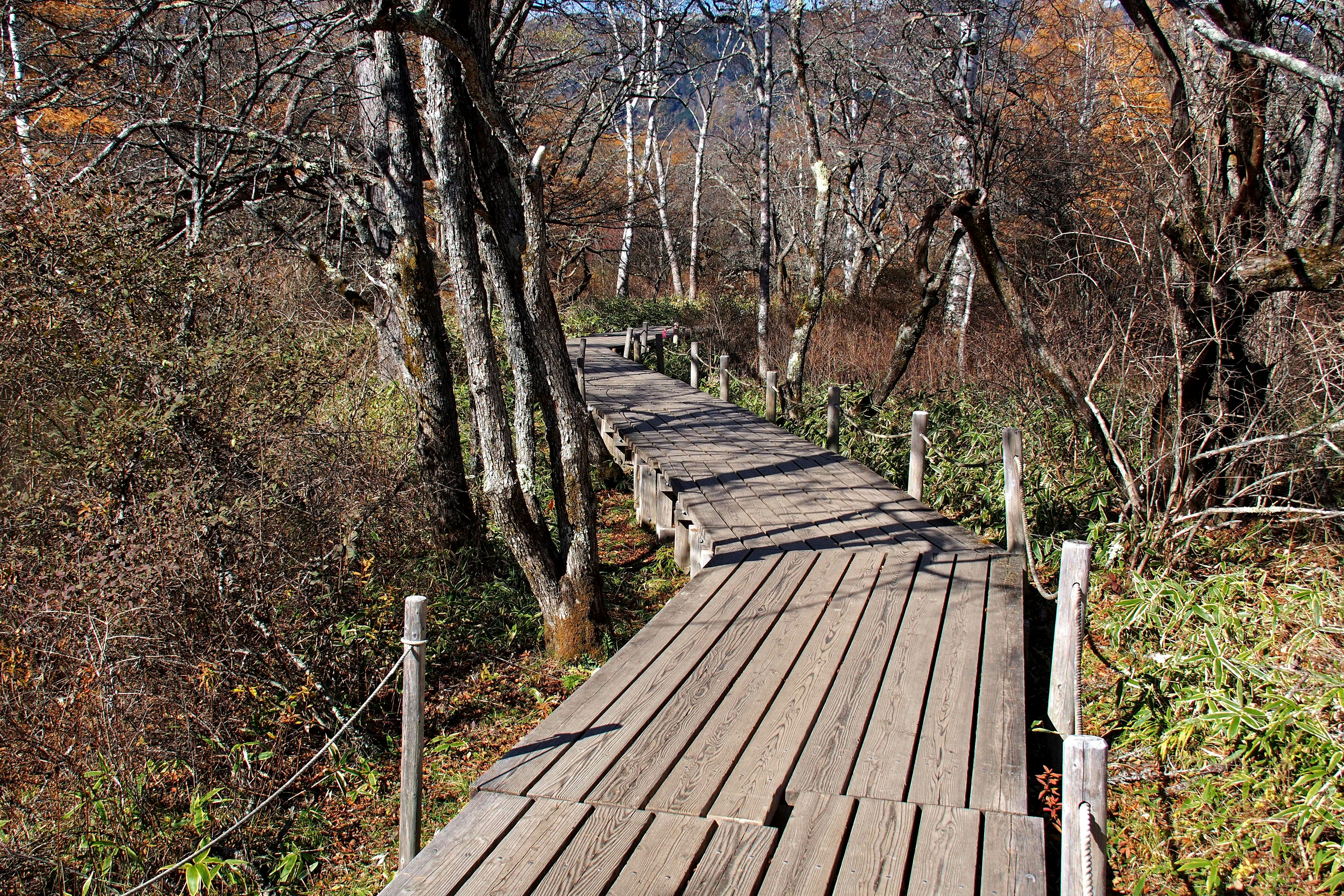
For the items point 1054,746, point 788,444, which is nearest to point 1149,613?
point 1054,746

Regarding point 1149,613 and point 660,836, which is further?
point 1149,613

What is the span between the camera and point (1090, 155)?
1384cm

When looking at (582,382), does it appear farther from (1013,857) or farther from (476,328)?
(1013,857)

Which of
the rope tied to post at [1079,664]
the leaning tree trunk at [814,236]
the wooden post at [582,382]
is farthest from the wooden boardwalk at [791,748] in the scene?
the wooden post at [582,382]

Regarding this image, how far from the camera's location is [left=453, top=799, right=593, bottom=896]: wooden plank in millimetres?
2746

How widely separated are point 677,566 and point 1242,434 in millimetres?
4161

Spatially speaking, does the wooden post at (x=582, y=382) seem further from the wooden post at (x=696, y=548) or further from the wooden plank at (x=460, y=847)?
the wooden plank at (x=460, y=847)

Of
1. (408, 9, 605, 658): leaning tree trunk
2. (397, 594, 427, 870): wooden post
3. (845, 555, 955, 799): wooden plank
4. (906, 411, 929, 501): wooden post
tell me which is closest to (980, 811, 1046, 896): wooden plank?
(845, 555, 955, 799): wooden plank

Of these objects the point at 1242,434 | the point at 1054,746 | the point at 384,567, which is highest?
the point at 1242,434

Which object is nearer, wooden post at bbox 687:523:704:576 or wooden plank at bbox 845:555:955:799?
wooden plank at bbox 845:555:955:799

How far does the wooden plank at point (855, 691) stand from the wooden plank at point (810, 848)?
92 millimetres

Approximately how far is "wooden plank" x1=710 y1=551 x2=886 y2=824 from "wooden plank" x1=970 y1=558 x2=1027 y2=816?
0.64 metres

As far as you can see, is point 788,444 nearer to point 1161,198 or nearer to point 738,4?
point 1161,198

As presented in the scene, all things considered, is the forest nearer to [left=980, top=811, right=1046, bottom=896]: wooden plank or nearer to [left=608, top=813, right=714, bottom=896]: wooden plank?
[left=980, top=811, right=1046, bottom=896]: wooden plank
